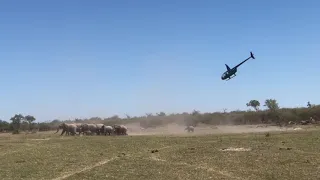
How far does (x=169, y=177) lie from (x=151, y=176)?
111 centimetres

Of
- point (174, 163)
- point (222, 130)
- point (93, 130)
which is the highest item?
point (93, 130)

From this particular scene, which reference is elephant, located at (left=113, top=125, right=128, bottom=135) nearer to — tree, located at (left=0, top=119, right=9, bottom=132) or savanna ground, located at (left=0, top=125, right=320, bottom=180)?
savanna ground, located at (left=0, top=125, right=320, bottom=180)

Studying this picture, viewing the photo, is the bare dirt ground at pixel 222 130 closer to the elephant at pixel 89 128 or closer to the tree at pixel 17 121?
the elephant at pixel 89 128

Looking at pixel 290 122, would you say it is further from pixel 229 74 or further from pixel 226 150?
pixel 226 150

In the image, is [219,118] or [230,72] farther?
[219,118]

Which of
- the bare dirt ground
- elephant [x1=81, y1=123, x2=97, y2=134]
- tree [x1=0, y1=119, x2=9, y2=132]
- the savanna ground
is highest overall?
tree [x1=0, y1=119, x2=9, y2=132]

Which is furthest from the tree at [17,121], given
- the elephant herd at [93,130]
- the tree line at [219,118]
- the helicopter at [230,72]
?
the helicopter at [230,72]

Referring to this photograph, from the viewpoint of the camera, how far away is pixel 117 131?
8412 centimetres

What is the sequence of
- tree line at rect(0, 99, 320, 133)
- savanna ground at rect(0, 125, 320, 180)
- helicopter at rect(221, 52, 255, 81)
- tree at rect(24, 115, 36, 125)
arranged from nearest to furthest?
savanna ground at rect(0, 125, 320, 180)
helicopter at rect(221, 52, 255, 81)
tree line at rect(0, 99, 320, 133)
tree at rect(24, 115, 36, 125)

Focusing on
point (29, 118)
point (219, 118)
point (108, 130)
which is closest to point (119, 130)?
point (108, 130)

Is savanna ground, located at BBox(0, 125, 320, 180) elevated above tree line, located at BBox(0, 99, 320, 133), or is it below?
below

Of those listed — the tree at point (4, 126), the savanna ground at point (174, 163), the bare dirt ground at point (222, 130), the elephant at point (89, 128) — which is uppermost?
the tree at point (4, 126)

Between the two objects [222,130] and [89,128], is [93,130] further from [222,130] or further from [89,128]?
[222,130]

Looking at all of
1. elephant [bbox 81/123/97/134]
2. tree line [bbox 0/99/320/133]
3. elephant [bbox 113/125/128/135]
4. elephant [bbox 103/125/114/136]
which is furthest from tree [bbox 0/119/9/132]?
elephant [bbox 113/125/128/135]
